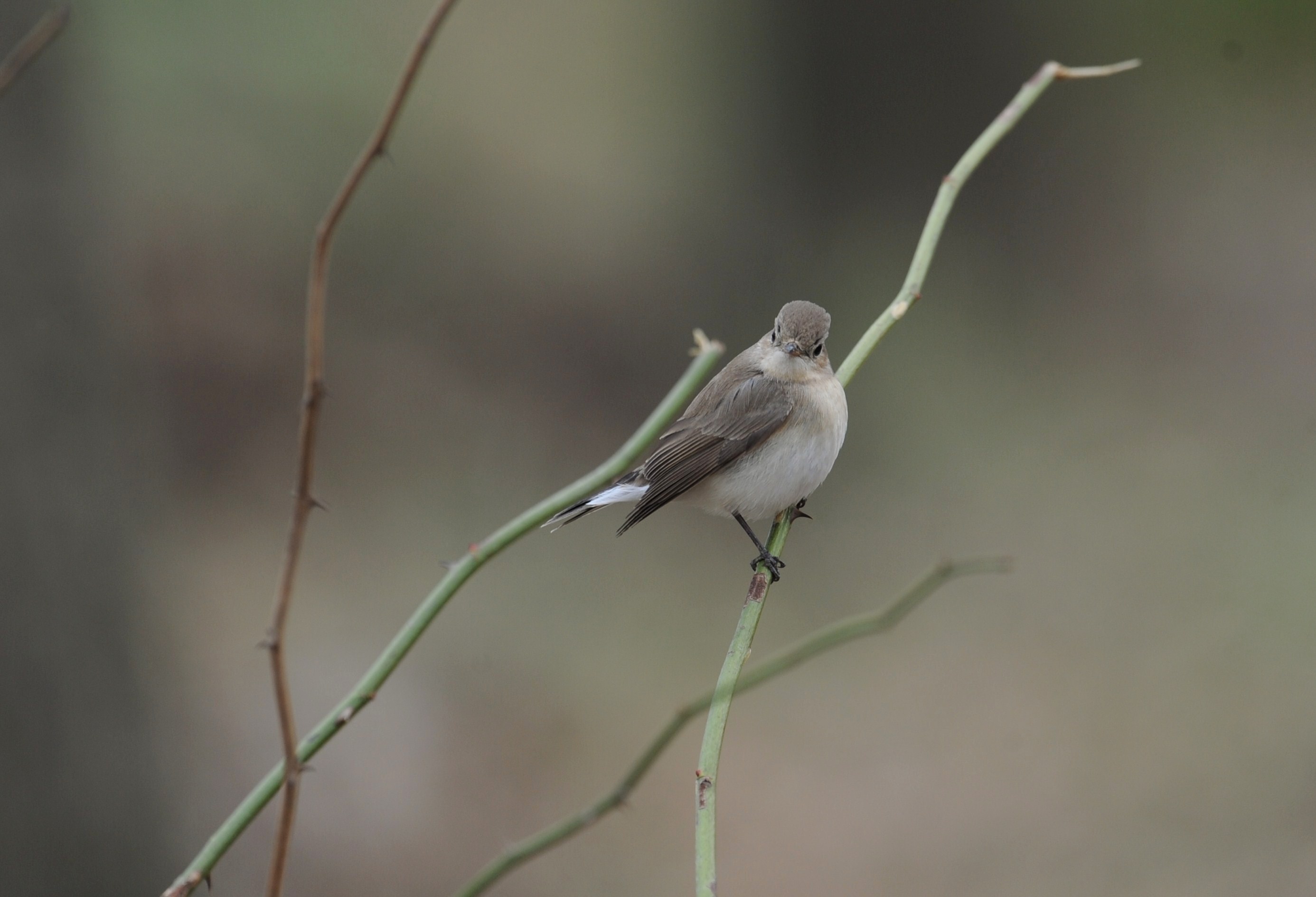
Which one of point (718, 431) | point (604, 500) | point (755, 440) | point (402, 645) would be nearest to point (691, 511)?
point (718, 431)

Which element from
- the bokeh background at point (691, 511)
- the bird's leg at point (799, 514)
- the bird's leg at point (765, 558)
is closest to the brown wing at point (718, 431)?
the bird's leg at point (765, 558)

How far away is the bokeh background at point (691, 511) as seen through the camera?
6887 mm

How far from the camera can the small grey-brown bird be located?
11.3 ft

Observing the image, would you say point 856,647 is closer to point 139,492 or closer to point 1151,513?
point 1151,513

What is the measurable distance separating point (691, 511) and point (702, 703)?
8.39 m

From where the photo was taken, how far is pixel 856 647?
8.55 m

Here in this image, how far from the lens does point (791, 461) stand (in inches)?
141

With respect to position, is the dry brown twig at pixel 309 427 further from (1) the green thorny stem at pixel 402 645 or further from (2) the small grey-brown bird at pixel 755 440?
(2) the small grey-brown bird at pixel 755 440

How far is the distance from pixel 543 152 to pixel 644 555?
5.89 m

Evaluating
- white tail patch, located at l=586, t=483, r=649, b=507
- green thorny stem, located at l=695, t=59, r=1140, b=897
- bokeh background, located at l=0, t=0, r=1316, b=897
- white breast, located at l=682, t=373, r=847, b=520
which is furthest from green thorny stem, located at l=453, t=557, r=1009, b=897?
bokeh background, located at l=0, t=0, r=1316, b=897

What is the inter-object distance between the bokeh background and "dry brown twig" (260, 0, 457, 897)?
155 inches

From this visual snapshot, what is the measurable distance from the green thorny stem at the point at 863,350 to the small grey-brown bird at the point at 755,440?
3.18 feet

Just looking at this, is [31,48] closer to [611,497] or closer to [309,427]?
[309,427]

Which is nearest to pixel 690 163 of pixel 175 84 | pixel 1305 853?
pixel 175 84
